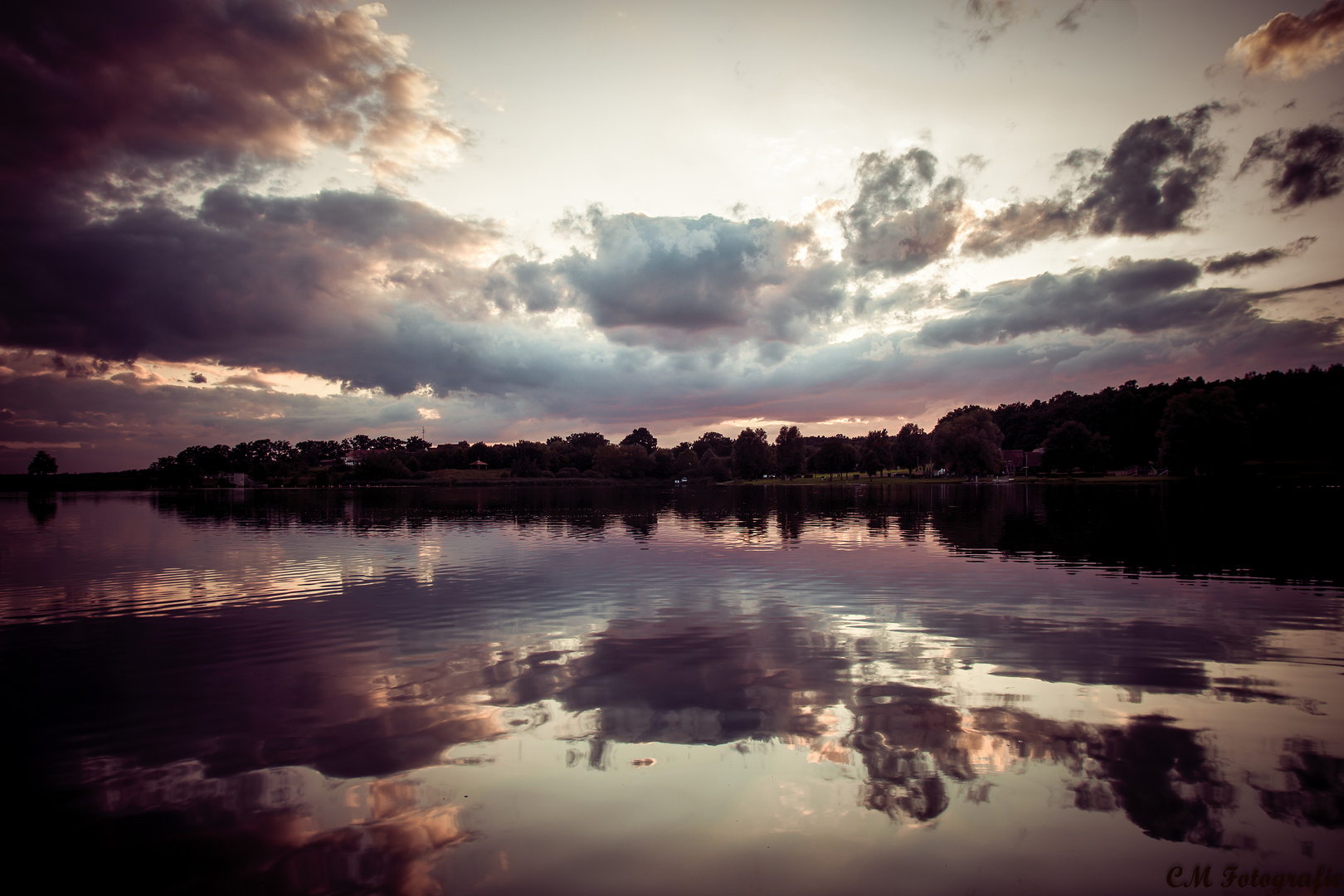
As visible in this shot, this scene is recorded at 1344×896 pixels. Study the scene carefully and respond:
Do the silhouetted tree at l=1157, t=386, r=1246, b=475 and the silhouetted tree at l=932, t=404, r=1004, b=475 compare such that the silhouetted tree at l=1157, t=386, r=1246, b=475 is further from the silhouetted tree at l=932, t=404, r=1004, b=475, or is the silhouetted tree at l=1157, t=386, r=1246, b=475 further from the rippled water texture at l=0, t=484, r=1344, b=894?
the rippled water texture at l=0, t=484, r=1344, b=894

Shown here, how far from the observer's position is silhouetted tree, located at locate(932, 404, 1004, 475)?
159 meters

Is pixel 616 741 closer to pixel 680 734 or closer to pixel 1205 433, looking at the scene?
pixel 680 734

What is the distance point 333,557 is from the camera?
33.1 m

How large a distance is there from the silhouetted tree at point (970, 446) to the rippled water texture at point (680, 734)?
469 feet

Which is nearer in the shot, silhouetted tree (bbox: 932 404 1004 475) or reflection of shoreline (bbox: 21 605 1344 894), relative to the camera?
reflection of shoreline (bbox: 21 605 1344 894)

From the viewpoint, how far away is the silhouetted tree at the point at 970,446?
159 m

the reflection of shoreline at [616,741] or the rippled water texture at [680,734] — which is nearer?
the rippled water texture at [680,734]
